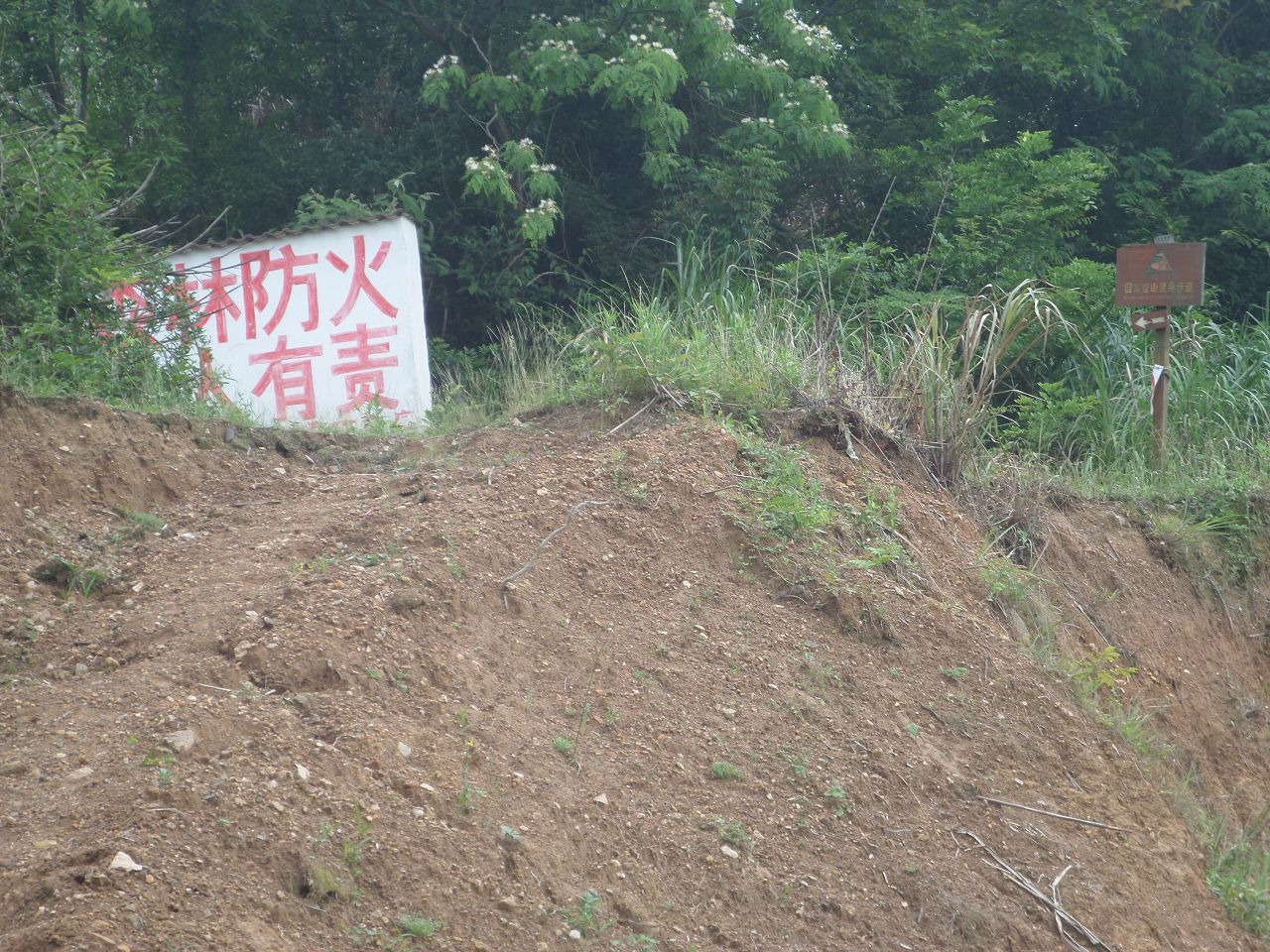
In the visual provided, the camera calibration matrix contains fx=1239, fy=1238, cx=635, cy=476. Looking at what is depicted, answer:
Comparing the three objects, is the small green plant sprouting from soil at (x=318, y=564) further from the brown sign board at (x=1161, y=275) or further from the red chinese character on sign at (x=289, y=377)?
the brown sign board at (x=1161, y=275)

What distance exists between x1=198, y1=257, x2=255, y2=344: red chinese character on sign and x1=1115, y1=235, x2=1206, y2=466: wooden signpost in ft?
17.3

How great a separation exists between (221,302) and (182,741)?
5483mm

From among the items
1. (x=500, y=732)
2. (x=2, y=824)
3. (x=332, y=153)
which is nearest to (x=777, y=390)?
(x=500, y=732)

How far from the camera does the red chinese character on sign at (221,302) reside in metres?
7.74

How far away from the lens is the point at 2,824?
8.56 feet

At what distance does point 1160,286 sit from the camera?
7.06m

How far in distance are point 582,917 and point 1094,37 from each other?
9.28 meters

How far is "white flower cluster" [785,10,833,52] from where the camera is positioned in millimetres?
9023

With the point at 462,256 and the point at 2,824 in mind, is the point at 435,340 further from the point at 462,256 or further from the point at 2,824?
the point at 2,824

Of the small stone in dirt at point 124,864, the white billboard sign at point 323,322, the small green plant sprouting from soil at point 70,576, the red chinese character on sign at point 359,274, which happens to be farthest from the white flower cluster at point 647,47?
the small stone in dirt at point 124,864

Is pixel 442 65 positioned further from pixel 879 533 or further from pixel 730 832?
pixel 730 832

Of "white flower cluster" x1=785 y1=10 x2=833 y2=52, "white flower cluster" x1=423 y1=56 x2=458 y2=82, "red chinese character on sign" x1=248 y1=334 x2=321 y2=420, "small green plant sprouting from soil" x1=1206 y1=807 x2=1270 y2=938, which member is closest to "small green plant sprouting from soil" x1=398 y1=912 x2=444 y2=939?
"small green plant sprouting from soil" x1=1206 y1=807 x2=1270 y2=938

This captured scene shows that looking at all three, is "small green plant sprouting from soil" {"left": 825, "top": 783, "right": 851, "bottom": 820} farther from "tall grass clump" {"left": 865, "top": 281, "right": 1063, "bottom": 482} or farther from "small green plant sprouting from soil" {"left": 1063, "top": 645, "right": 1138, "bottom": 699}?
"tall grass clump" {"left": 865, "top": 281, "right": 1063, "bottom": 482}

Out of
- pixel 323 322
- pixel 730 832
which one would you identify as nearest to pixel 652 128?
pixel 323 322
